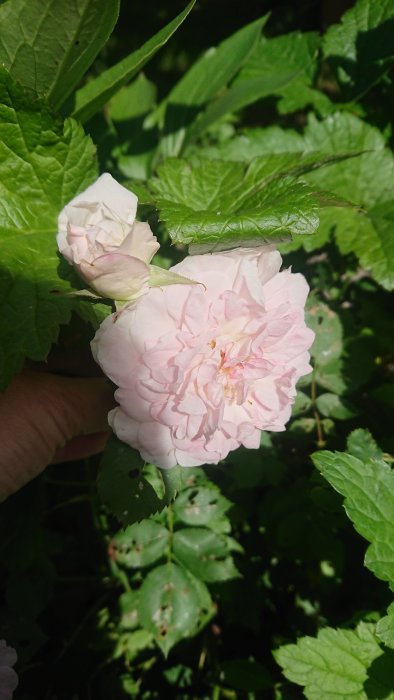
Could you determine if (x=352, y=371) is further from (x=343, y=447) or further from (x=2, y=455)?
(x=2, y=455)

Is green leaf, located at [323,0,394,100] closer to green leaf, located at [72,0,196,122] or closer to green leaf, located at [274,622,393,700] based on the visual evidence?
green leaf, located at [72,0,196,122]

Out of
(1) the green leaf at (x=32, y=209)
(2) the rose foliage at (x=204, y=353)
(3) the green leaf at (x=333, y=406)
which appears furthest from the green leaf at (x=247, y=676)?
(1) the green leaf at (x=32, y=209)

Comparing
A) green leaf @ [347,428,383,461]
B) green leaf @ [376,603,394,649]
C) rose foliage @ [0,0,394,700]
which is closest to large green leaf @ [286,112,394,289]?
rose foliage @ [0,0,394,700]

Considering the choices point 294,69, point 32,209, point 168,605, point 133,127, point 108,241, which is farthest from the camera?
point 133,127

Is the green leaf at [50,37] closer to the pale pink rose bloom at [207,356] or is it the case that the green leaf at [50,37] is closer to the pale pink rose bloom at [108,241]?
the pale pink rose bloom at [108,241]

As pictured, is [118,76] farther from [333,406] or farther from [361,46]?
[333,406]

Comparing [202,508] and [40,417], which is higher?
[40,417]

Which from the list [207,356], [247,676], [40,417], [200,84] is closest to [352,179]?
[200,84]
